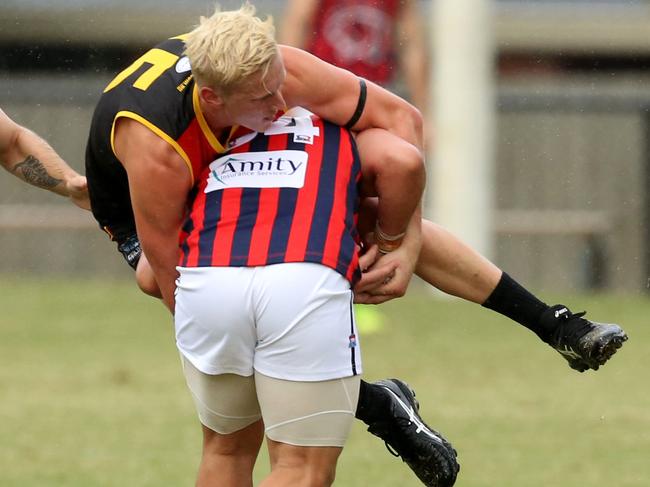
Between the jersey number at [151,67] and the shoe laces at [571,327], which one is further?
the shoe laces at [571,327]

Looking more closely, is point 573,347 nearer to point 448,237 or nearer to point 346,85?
point 448,237

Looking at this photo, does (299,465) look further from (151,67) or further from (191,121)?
(151,67)

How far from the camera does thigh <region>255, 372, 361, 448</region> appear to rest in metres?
3.44

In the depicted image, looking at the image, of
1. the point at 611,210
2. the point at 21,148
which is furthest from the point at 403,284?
the point at 611,210

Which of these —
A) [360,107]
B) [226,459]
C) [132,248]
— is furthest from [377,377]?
[360,107]

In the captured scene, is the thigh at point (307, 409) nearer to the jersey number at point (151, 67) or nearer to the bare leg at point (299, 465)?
the bare leg at point (299, 465)

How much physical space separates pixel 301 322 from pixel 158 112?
626 millimetres

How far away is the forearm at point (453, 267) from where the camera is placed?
4.20 m

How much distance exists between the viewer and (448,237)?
13.9ft

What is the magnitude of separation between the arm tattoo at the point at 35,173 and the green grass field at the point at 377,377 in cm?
114

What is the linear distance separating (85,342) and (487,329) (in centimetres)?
251

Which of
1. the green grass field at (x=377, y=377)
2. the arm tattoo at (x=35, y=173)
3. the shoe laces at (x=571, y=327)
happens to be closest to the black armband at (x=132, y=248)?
the arm tattoo at (x=35, y=173)

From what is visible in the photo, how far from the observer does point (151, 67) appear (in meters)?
3.69

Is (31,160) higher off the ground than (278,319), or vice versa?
(278,319)
